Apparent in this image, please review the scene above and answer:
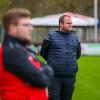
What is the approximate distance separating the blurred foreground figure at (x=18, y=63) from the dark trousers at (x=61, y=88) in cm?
369

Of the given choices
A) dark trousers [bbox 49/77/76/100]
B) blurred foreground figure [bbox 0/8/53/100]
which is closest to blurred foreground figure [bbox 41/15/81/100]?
dark trousers [bbox 49/77/76/100]

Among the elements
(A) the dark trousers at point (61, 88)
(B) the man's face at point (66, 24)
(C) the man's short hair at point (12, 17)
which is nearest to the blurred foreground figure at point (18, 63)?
(C) the man's short hair at point (12, 17)

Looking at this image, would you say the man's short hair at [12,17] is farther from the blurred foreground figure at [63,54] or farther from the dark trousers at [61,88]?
the dark trousers at [61,88]

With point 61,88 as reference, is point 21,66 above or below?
above

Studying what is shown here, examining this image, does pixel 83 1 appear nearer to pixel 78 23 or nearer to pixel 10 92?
pixel 78 23

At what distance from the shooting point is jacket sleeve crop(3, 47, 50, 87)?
4980 mm

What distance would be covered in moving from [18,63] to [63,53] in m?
3.82

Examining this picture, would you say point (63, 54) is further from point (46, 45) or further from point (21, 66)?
point (21, 66)

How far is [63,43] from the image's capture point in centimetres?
877

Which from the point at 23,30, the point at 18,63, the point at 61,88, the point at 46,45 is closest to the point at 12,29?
the point at 23,30

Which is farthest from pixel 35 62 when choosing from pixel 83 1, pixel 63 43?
pixel 83 1

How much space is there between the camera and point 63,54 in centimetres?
875

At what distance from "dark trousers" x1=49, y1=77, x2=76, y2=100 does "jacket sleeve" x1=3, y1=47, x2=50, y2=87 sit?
3.75 metres

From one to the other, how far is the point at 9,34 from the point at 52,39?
384 centimetres
